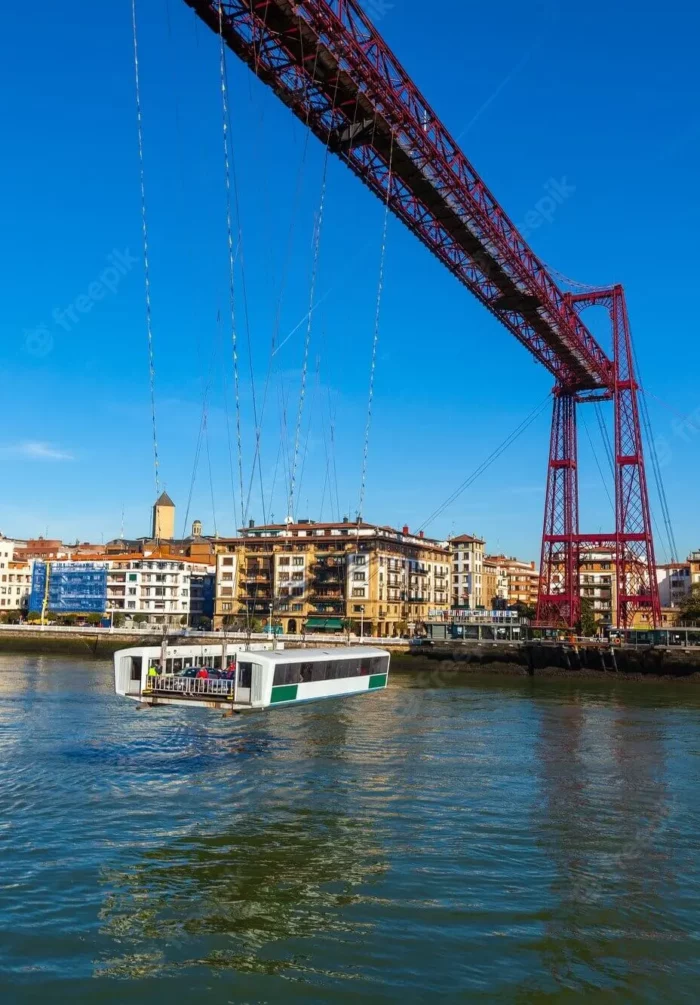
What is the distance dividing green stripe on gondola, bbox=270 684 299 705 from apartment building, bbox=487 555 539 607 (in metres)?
105

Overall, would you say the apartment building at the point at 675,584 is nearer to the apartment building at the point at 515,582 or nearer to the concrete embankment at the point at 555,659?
the apartment building at the point at 515,582

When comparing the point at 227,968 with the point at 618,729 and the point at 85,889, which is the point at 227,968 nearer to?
the point at 85,889

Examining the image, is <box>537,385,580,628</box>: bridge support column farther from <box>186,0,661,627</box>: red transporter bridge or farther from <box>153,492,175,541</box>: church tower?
<box>153,492,175,541</box>: church tower

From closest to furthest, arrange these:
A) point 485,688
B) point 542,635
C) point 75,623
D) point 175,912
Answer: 1. point 175,912
2. point 485,688
3. point 542,635
4. point 75,623

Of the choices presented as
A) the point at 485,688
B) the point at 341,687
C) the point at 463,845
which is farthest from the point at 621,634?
the point at 463,845

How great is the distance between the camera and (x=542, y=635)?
2778 inches

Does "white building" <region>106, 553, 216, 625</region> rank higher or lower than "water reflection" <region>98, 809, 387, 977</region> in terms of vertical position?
higher

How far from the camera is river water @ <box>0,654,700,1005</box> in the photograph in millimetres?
10594

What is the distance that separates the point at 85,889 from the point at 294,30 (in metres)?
21.8

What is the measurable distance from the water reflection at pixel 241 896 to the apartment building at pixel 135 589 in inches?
3260

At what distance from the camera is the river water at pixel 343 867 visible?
34.8ft

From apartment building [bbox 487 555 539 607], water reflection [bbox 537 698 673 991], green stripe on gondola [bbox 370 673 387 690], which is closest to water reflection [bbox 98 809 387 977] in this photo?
water reflection [bbox 537 698 673 991]

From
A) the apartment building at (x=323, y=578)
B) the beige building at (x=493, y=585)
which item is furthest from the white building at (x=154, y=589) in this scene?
the beige building at (x=493, y=585)

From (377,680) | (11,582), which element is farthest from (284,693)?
(11,582)
